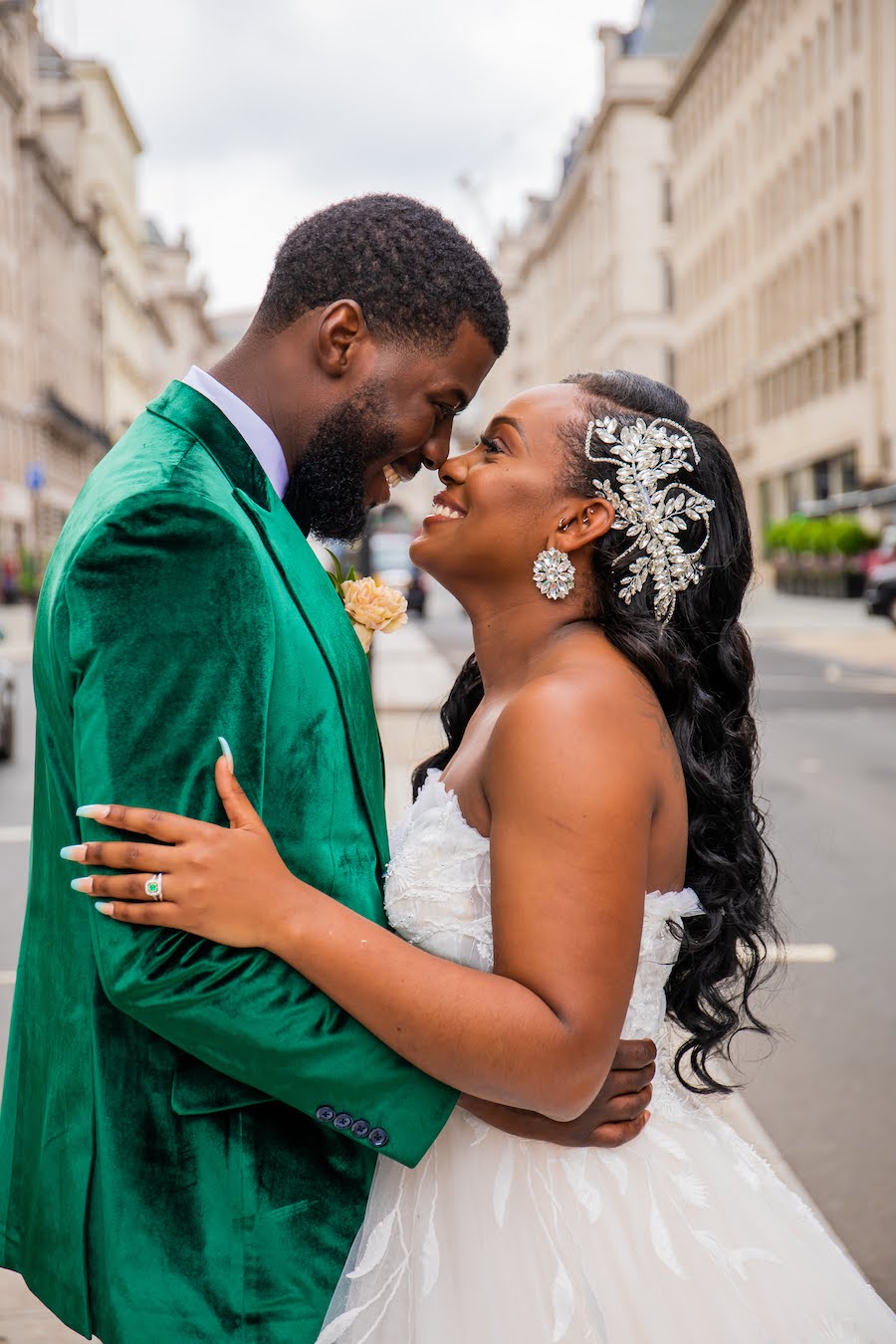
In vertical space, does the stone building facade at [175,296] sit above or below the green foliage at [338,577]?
above

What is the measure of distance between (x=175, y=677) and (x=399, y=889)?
57 centimetres

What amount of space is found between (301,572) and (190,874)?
0.44 metres

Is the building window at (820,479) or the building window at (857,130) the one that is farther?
the building window at (820,479)

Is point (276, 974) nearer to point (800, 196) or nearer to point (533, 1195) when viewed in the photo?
point (533, 1195)

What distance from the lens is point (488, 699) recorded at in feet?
7.84

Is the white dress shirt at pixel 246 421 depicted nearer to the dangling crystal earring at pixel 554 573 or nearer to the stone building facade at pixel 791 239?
the dangling crystal earring at pixel 554 573

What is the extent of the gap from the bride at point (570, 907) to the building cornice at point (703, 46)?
58982 millimetres

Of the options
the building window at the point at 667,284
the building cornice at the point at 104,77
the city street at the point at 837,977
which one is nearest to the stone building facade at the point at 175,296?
the building cornice at the point at 104,77

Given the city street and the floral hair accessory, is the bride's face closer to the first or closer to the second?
the floral hair accessory

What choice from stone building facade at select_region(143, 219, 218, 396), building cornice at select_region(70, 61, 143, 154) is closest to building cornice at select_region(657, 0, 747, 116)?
building cornice at select_region(70, 61, 143, 154)

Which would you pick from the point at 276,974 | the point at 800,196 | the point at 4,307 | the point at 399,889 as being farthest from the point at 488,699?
the point at 4,307

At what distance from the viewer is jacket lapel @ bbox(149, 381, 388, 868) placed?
1.92 m

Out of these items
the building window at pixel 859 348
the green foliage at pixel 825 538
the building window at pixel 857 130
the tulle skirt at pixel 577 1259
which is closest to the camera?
the tulle skirt at pixel 577 1259

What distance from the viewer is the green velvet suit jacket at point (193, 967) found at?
1.73 metres
